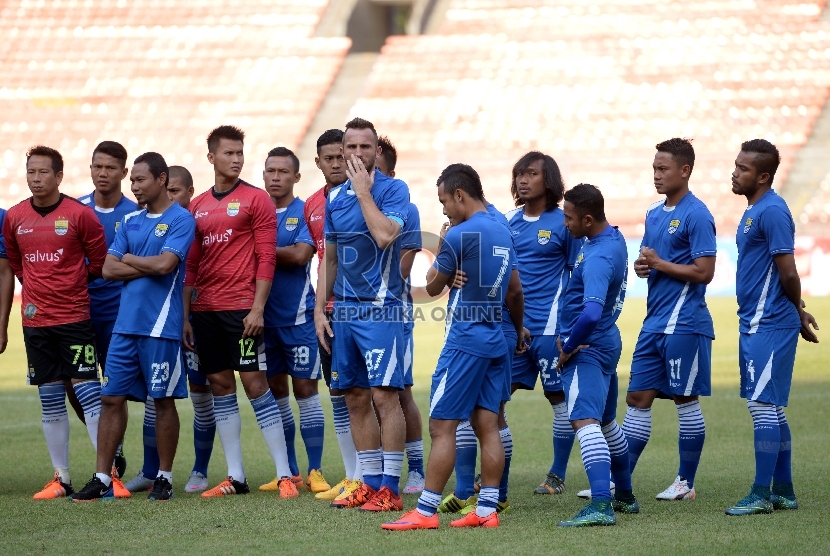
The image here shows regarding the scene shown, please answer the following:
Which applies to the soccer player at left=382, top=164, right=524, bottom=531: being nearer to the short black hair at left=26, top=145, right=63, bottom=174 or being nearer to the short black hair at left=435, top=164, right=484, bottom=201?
the short black hair at left=435, top=164, right=484, bottom=201

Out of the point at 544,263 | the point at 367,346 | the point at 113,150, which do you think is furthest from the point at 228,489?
the point at 544,263

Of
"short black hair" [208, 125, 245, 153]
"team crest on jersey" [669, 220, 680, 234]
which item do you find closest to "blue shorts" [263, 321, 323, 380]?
"short black hair" [208, 125, 245, 153]

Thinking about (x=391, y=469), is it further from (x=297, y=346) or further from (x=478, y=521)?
(x=297, y=346)

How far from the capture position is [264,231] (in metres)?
7.70

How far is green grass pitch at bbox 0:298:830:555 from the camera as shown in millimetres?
5762

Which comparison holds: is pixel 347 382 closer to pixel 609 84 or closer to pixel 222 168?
pixel 222 168

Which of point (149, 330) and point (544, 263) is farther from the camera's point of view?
point (544, 263)

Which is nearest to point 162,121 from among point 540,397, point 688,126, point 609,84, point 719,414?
point 609,84

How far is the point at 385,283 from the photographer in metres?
6.85

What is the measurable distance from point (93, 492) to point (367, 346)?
2171 millimetres

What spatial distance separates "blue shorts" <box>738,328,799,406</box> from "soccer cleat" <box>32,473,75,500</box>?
4631 millimetres

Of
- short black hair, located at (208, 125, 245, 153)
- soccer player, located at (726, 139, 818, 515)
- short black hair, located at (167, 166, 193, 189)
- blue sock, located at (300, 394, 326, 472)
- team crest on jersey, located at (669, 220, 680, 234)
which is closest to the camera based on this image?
soccer player, located at (726, 139, 818, 515)

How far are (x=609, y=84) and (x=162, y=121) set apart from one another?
483 inches

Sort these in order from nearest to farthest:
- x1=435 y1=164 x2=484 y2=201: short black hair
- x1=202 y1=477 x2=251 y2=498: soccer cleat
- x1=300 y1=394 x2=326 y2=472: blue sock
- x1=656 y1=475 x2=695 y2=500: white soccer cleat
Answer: x1=435 y1=164 x2=484 y2=201: short black hair < x1=656 y1=475 x2=695 y2=500: white soccer cleat < x1=202 y1=477 x2=251 y2=498: soccer cleat < x1=300 y1=394 x2=326 y2=472: blue sock
